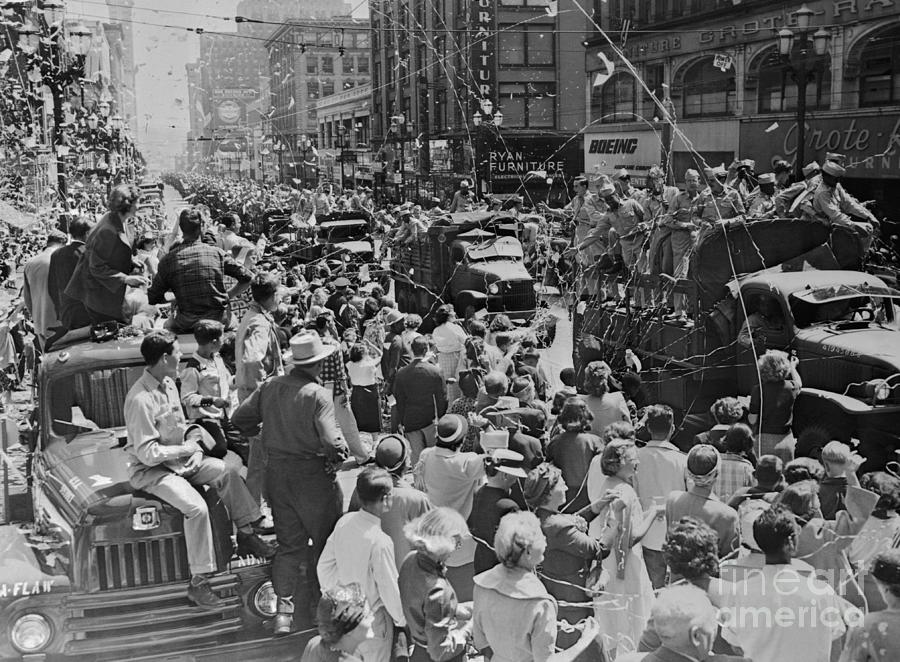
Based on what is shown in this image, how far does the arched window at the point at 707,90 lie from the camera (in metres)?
32.3

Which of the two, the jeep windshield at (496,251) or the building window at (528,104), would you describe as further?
the building window at (528,104)

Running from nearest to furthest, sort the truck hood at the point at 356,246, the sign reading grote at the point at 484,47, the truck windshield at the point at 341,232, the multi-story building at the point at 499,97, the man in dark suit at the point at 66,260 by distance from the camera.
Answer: the man in dark suit at the point at 66,260 → the truck hood at the point at 356,246 → the truck windshield at the point at 341,232 → the sign reading grote at the point at 484,47 → the multi-story building at the point at 499,97

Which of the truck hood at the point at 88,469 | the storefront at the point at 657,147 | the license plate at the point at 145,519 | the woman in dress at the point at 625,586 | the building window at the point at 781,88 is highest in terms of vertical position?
the building window at the point at 781,88

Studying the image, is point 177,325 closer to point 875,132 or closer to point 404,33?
point 875,132

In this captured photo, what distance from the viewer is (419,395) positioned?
9.27 m

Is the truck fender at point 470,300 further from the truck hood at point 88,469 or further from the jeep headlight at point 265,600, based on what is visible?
the jeep headlight at point 265,600

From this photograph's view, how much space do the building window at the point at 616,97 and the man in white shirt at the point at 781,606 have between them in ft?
108

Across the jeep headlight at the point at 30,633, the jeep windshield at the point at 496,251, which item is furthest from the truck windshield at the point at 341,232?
the jeep headlight at the point at 30,633

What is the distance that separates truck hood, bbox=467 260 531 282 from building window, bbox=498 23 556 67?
35.9 meters

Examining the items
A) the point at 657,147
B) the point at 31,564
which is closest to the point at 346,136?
the point at 657,147

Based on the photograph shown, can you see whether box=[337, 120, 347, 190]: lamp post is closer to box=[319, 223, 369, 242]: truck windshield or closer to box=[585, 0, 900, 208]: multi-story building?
box=[585, 0, 900, 208]: multi-story building

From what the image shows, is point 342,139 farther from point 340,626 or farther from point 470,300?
point 340,626

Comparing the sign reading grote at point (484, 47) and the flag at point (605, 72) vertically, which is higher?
the sign reading grote at point (484, 47)

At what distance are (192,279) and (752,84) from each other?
26402 mm
